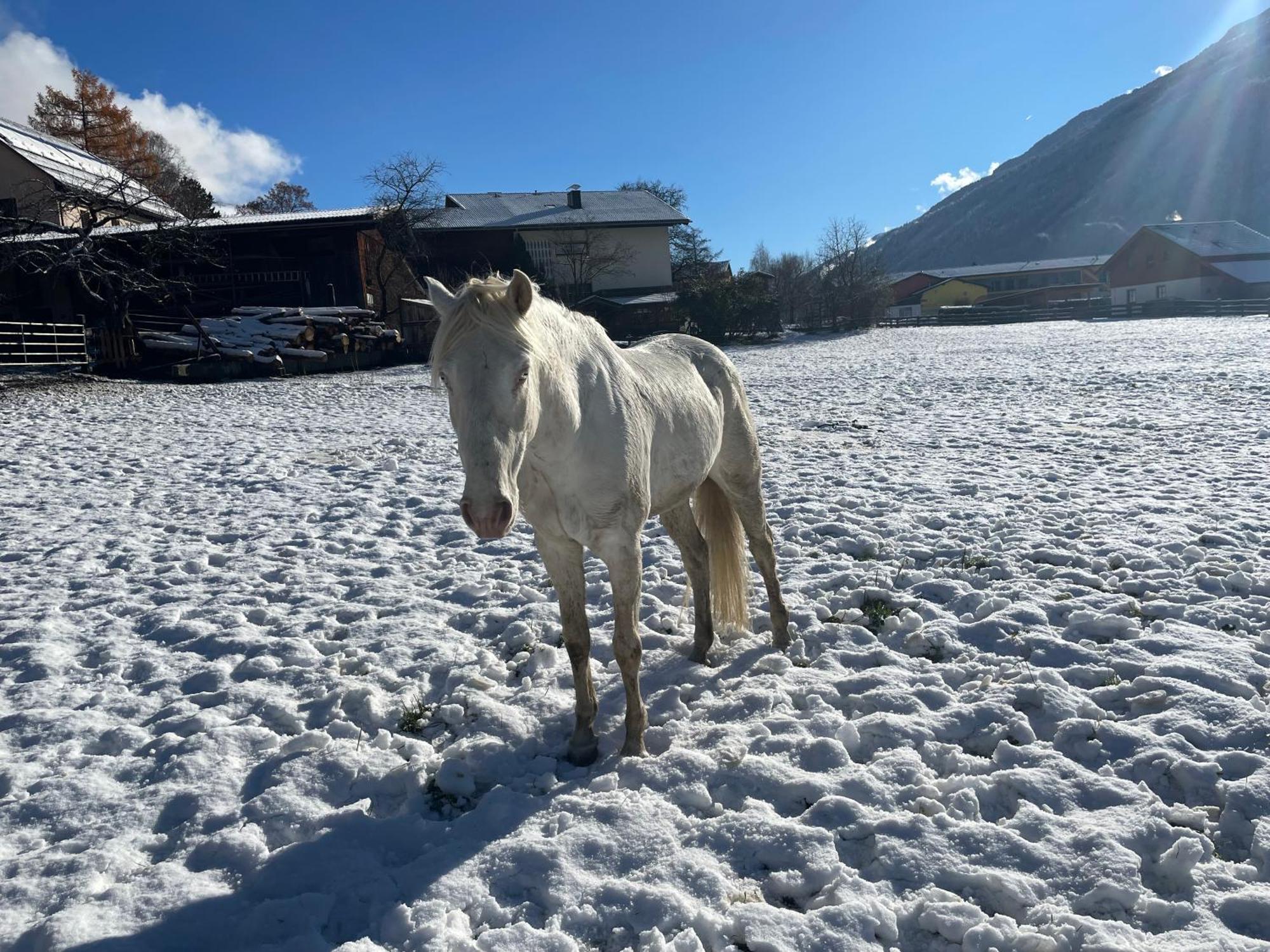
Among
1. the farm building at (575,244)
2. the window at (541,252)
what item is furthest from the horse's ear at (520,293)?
the window at (541,252)

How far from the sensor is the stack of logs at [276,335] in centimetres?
2005

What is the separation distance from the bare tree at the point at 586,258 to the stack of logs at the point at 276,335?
12.4 metres

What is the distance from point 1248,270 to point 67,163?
247 feet

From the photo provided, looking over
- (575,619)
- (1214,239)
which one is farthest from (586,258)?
(1214,239)

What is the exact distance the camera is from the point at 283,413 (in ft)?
43.9

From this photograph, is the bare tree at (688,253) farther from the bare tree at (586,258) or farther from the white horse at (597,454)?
the white horse at (597,454)

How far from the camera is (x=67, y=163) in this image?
28094 mm

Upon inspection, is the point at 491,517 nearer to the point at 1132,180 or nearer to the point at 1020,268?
the point at 1020,268

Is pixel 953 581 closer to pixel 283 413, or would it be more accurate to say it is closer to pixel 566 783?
pixel 566 783

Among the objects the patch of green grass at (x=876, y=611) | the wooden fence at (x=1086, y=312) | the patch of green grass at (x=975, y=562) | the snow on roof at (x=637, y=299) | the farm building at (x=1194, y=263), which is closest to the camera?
the patch of green grass at (x=876, y=611)

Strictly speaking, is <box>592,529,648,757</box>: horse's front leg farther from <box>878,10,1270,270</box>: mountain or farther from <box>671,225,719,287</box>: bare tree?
<box>878,10,1270,270</box>: mountain

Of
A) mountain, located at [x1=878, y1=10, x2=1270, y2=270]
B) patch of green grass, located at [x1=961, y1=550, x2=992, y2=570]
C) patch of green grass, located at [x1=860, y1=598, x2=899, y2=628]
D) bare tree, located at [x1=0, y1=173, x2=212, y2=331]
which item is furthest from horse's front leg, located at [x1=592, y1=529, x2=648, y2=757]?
mountain, located at [x1=878, y1=10, x2=1270, y2=270]

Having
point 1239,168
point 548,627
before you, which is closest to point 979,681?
point 548,627

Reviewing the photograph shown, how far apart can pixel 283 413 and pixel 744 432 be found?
→ 11823mm
